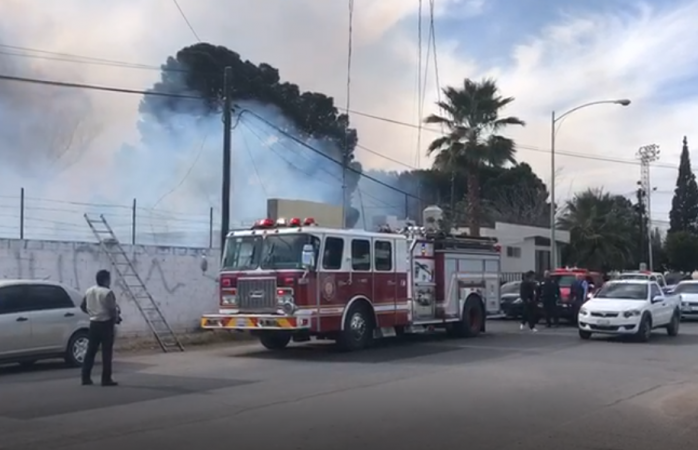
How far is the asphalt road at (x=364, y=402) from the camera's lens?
9.31 meters

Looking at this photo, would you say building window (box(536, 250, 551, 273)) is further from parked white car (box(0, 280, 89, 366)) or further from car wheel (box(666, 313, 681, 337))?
parked white car (box(0, 280, 89, 366))

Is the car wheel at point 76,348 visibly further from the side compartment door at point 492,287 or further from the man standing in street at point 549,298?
the man standing in street at point 549,298

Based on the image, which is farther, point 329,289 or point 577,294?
point 577,294

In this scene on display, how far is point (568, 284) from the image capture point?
29031mm

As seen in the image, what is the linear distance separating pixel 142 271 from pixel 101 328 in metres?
8.49

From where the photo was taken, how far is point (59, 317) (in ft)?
52.1

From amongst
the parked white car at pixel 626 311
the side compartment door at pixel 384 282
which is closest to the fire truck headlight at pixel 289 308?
the side compartment door at pixel 384 282

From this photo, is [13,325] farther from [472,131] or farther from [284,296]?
[472,131]

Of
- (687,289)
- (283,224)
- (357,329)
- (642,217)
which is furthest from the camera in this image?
(642,217)

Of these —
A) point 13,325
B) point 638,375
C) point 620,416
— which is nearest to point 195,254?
point 13,325

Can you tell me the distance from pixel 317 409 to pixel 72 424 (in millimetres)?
2961

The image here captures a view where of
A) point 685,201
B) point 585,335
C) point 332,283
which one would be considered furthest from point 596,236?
point 685,201

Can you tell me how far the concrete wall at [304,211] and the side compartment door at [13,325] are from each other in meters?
12.4

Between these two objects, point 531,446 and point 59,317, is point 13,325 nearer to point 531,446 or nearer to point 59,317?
point 59,317
